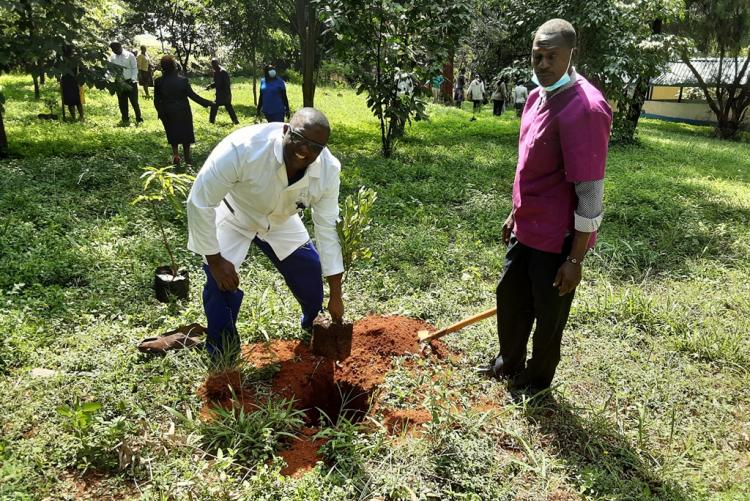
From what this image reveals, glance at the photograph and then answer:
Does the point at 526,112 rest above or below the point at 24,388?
above

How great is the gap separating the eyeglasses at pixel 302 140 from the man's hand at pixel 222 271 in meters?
0.77

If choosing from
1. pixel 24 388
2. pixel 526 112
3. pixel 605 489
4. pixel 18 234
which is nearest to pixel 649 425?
pixel 605 489

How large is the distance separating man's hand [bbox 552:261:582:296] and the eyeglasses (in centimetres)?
134

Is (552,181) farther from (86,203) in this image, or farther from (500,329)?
(86,203)

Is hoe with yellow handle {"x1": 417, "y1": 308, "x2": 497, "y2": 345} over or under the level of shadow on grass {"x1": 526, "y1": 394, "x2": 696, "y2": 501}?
over

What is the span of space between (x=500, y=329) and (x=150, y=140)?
745cm

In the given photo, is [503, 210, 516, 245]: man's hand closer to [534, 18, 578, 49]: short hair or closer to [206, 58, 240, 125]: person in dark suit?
[534, 18, 578, 49]: short hair

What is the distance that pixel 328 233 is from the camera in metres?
2.95

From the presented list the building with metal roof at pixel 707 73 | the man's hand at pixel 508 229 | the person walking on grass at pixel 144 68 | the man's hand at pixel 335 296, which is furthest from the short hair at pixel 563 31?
the building with metal roof at pixel 707 73

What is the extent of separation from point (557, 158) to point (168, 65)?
20.3ft

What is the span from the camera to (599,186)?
8.18ft

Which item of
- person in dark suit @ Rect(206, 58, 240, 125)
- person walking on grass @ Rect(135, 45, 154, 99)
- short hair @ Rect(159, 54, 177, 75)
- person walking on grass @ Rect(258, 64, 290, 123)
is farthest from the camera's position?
person walking on grass @ Rect(135, 45, 154, 99)

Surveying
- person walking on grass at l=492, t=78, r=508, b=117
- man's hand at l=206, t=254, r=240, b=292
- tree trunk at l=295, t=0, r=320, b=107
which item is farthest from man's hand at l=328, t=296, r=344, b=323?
person walking on grass at l=492, t=78, r=508, b=117

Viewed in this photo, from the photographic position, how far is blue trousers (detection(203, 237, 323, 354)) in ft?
10.1
